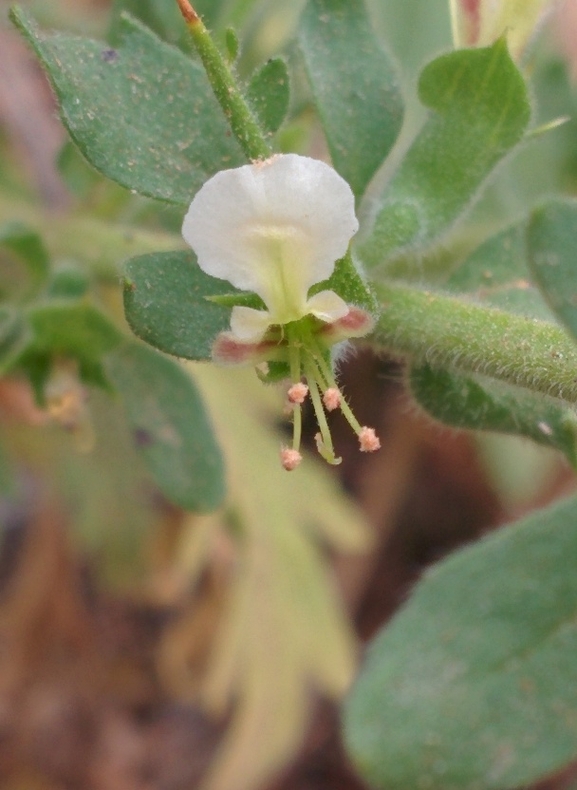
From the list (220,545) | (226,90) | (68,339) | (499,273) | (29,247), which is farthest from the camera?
(220,545)

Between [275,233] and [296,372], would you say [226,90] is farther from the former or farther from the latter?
[296,372]

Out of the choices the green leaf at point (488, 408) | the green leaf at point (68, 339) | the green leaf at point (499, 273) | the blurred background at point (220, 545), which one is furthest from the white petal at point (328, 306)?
the blurred background at point (220, 545)

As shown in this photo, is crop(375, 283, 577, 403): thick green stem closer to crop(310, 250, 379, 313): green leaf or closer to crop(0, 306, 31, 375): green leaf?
crop(310, 250, 379, 313): green leaf

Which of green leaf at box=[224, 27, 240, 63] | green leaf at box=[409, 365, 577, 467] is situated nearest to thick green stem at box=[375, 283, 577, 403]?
green leaf at box=[409, 365, 577, 467]

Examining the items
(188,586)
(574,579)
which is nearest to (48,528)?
(188,586)

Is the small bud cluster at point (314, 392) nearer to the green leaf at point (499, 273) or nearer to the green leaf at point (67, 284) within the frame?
the green leaf at point (499, 273)

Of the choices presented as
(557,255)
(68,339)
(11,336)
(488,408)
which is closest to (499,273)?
(488,408)
